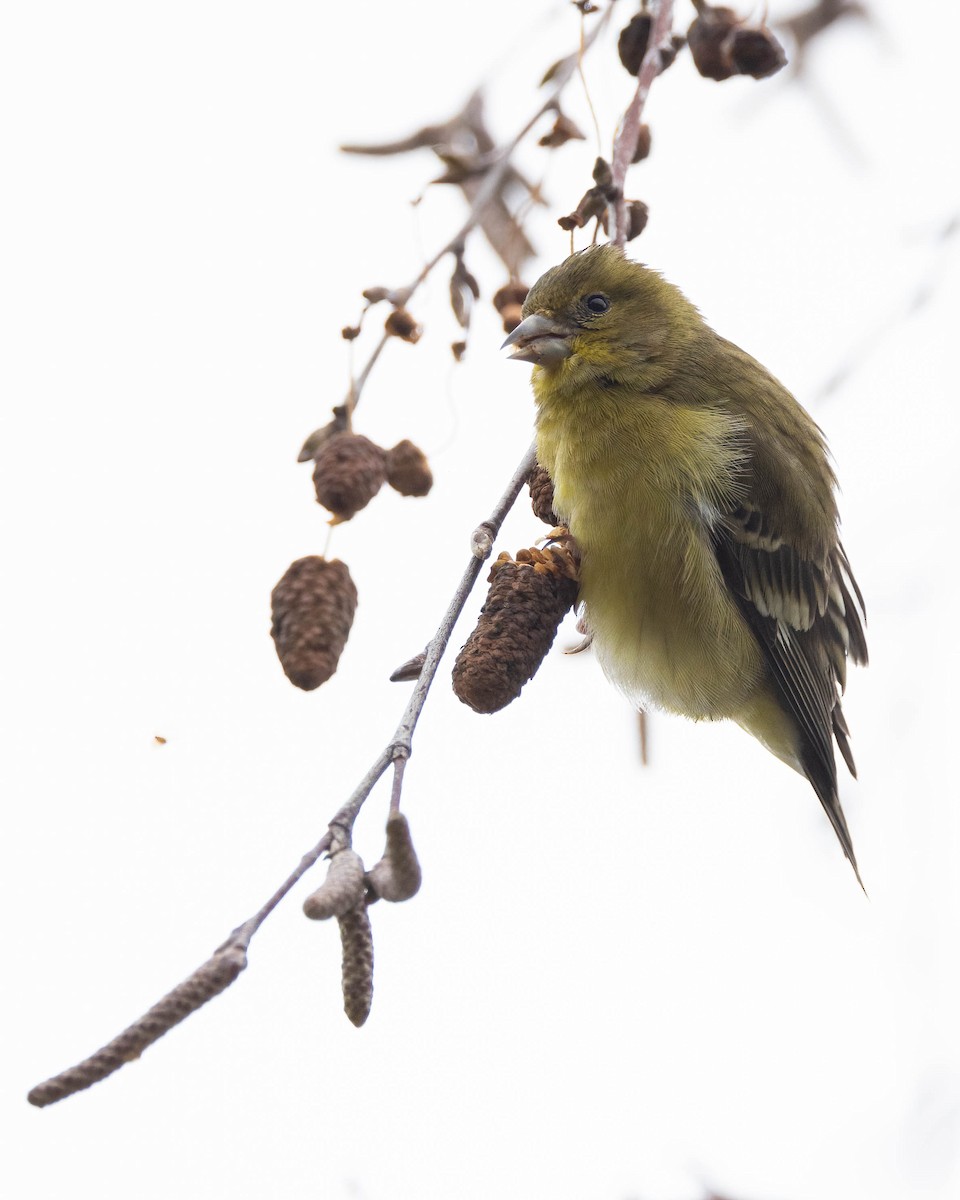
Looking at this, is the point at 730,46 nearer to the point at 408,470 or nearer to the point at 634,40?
the point at 634,40

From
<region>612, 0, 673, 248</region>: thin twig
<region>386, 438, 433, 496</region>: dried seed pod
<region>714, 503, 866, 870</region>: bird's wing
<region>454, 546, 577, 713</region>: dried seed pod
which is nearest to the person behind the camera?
<region>454, 546, 577, 713</region>: dried seed pod

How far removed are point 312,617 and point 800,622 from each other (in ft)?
6.36

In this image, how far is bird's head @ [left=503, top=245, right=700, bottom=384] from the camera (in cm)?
336

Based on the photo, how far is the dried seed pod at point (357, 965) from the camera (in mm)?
1663

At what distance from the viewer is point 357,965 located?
167cm

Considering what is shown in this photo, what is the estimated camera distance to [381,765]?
185cm

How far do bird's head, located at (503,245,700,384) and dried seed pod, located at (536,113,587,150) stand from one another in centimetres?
34

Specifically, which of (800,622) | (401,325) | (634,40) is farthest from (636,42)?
(800,622)

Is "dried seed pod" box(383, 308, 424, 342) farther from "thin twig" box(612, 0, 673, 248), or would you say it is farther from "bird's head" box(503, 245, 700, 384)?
"bird's head" box(503, 245, 700, 384)

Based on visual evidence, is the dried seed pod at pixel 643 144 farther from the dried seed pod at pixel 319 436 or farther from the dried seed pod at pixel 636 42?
the dried seed pod at pixel 319 436

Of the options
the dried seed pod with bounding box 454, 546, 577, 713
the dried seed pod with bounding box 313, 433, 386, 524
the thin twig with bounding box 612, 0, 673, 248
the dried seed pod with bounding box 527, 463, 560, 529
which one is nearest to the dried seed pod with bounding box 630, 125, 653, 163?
the thin twig with bounding box 612, 0, 673, 248

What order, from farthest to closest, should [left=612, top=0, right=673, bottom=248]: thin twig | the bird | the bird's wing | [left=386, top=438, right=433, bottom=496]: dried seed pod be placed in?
1. the bird's wing
2. the bird
3. [left=612, top=0, right=673, bottom=248]: thin twig
4. [left=386, top=438, right=433, bottom=496]: dried seed pod

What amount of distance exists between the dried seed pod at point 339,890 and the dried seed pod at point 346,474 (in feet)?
2.84

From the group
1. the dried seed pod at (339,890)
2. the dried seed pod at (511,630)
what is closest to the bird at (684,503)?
the dried seed pod at (511,630)
